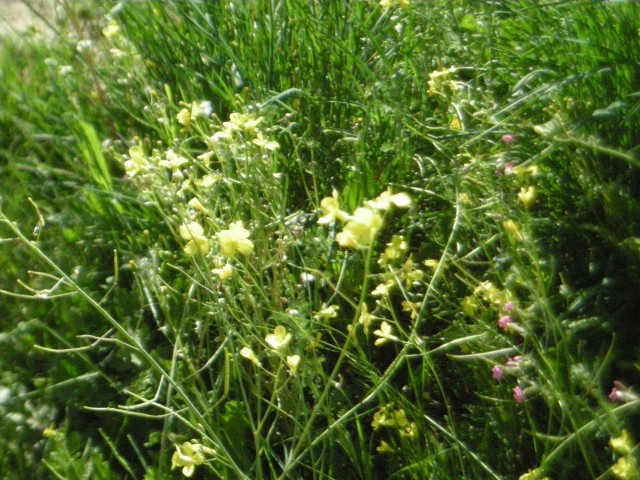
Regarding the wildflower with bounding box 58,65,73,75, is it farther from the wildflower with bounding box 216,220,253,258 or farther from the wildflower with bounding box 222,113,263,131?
the wildflower with bounding box 216,220,253,258

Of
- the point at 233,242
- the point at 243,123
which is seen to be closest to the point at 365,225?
the point at 233,242

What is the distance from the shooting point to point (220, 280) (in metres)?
1.39

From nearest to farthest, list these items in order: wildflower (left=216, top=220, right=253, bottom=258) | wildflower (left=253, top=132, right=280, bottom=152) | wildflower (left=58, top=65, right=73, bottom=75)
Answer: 1. wildflower (left=216, top=220, right=253, bottom=258)
2. wildflower (left=253, top=132, right=280, bottom=152)
3. wildflower (left=58, top=65, right=73, bottom=75)

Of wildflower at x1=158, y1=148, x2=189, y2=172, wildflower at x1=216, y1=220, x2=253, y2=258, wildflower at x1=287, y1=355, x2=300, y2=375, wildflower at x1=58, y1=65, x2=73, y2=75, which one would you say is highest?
wildflower at x1=158, y1=148, x2=189, y2=172

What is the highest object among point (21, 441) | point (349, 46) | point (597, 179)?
point (349, 46)

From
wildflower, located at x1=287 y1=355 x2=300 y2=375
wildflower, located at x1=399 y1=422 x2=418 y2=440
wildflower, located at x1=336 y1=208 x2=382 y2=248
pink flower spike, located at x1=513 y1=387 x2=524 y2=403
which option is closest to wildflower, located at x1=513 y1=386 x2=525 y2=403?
pink flower spike, located at x1=513 y1=387 x2=524 y2=403

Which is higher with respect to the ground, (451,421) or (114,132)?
(114,132)

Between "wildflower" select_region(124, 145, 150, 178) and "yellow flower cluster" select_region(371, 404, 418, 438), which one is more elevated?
"wildflower" select_region(124, 145, 150, 178)

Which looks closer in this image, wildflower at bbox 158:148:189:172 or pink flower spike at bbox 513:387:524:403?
pink flower spike at bbox 513:387:524:403

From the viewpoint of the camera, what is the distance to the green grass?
133 centimetres

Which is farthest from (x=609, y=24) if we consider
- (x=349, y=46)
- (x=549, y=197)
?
(x=349, y=46)

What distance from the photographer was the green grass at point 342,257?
1.33 meters

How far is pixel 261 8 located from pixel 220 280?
1.10 meters

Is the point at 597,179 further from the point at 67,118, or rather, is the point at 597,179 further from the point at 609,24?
the point at 67,118
